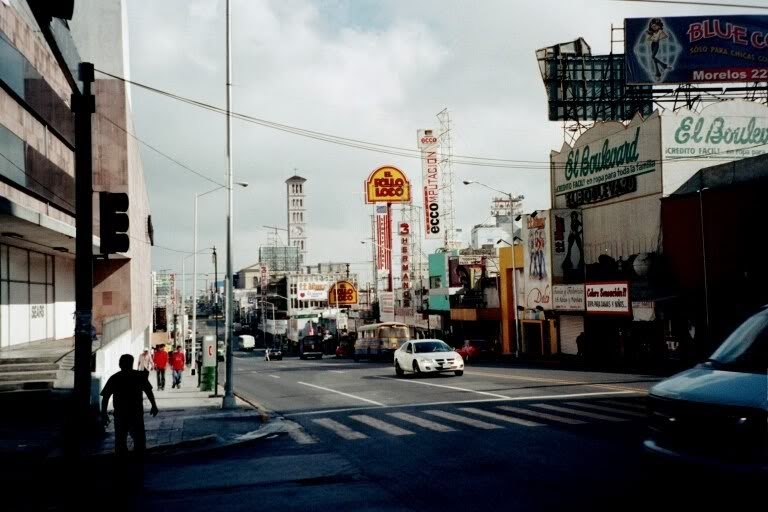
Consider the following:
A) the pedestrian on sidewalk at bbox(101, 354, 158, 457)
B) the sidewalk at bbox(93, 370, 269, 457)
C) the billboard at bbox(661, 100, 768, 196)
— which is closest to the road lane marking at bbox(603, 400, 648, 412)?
the sidewalk at bbox(93, 370, 269, 457)

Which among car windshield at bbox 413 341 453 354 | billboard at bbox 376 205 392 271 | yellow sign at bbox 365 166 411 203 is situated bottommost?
car windshield at bbox 413 341 453 354

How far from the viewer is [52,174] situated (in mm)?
34438

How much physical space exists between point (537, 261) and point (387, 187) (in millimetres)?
32986

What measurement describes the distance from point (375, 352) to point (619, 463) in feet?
158

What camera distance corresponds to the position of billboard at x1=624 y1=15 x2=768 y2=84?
43.6 m

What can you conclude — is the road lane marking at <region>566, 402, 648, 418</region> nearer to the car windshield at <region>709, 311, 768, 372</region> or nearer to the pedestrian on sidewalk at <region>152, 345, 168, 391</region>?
the car windshield at <region>709, 311, 768, 372</region>

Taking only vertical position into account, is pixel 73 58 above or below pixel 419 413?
above

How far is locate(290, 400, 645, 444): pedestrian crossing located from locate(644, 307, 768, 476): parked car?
7.05 m

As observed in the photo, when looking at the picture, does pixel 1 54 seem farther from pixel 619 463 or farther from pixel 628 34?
pixel 628 34

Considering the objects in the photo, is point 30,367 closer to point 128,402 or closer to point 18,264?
point 18,264

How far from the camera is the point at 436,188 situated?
7131cm

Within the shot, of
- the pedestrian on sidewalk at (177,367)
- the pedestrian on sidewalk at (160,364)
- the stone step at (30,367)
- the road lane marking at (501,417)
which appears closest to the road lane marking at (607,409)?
the road lane marking at (501,417)

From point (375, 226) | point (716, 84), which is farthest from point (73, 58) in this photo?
point (375, 226)

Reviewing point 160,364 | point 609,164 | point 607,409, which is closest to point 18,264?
point 160,364
